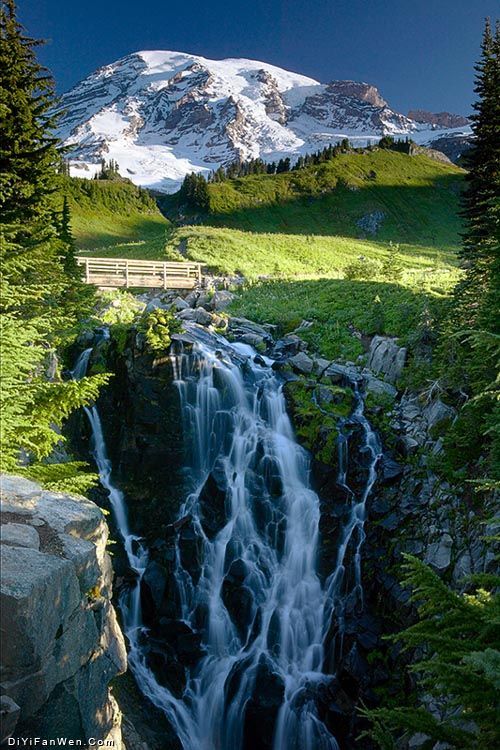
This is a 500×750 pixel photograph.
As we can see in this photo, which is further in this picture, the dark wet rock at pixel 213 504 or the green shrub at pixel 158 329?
the green shrub at pixel 158 329

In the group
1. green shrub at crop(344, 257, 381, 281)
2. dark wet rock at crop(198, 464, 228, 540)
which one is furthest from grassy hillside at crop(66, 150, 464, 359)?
dark wet rock at crop(198, 464, 228, 540)

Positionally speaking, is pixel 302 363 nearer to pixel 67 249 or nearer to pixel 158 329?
pixel 158 329

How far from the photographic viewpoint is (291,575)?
1555cm

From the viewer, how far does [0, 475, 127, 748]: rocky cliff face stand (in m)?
5.25

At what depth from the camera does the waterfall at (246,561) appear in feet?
44.0

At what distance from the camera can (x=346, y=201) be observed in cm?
10181

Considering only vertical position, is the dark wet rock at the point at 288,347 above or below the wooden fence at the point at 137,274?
below

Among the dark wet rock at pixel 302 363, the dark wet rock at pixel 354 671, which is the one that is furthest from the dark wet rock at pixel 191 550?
the dark wet rock at pixel 302 363

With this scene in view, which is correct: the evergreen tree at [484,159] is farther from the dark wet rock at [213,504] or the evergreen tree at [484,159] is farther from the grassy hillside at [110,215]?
the grassy hillside at [110,215]

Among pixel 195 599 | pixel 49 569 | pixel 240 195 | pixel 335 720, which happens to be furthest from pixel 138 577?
pixel 240 195

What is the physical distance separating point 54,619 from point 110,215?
113 meters

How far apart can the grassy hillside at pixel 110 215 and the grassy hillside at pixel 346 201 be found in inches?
312

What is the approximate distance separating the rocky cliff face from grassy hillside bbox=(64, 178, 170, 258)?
74.8 meters

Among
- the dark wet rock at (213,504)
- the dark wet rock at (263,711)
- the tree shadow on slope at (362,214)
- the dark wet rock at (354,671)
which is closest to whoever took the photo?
the dark wet rock at (263,711)
